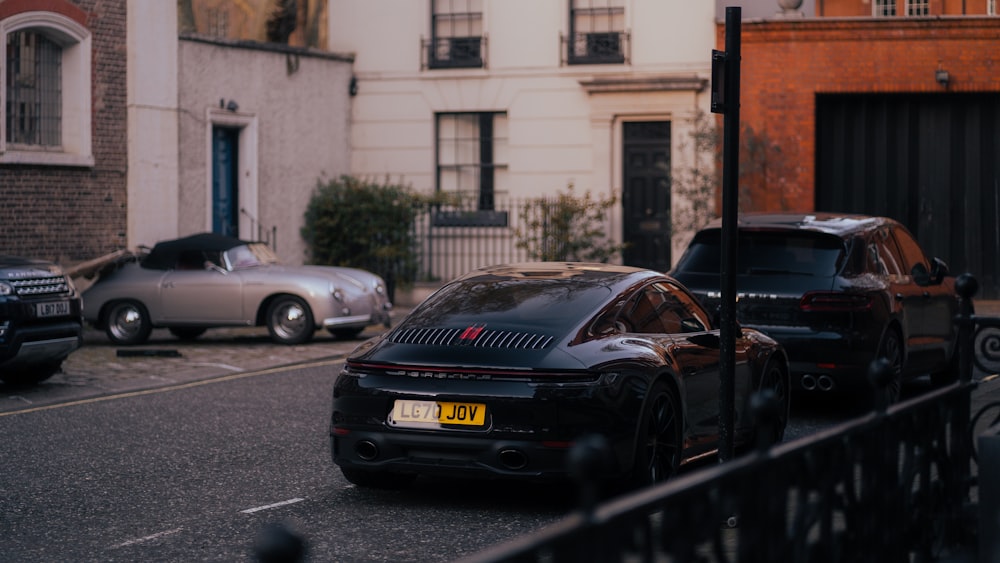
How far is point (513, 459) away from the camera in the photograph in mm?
7656

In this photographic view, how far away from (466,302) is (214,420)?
3.81 meters

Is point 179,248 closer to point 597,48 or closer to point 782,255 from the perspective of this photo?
point 782,255

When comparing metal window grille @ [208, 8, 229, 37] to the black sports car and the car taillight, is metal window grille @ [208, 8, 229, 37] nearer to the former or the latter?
the car taillight

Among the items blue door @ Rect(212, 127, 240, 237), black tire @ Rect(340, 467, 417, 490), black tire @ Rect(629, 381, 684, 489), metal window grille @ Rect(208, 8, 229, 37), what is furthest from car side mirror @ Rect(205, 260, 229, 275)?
metal window grille @ Rect(208, 8, 229, 37)

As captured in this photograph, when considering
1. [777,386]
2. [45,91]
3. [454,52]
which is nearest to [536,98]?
[454,52]

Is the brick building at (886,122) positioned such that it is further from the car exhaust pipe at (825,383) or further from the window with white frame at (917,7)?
the car exhaust pipe at (825,383)

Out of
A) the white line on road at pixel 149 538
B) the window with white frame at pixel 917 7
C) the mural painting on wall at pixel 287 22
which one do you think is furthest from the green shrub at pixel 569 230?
the white line on road at pixel 149 538

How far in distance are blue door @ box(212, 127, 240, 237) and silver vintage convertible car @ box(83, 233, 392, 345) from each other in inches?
227

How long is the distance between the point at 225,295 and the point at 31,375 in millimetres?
4412

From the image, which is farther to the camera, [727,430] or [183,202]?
[183,202]

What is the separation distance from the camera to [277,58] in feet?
84.4

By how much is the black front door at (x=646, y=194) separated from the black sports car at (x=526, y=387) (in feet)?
55.5

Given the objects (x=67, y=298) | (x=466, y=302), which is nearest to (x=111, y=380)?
(x=67, y=298)

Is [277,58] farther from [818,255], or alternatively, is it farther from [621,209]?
[818,255]
